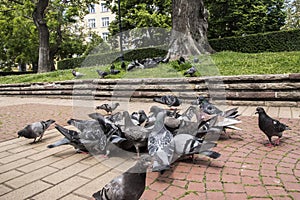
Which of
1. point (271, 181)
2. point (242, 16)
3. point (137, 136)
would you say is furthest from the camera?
point (242, 16)

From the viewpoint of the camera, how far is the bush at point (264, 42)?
1477 cm

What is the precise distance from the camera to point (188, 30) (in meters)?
10.5

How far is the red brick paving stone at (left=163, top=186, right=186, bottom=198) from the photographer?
2111 millimetres

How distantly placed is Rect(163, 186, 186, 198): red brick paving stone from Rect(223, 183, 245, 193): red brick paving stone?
15.0 inches

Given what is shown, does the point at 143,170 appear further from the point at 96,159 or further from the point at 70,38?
the point at 70,38

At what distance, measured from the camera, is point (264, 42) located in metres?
15.7

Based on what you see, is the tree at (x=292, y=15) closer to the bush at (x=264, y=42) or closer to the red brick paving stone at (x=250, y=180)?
the bush at (x=264, y=42)

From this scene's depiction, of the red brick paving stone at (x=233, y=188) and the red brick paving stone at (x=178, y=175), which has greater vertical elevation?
the red brick paving stone at (x=233, y=188)

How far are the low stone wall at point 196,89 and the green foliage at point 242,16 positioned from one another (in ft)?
55.6

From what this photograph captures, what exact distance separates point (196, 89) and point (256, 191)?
470 centimetres

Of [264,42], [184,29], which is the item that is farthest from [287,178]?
[264,42]

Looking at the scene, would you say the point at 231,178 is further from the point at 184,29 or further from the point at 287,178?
the point at 184,29

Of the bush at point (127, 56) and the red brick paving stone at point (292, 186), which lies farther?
the bush at point (127, 56)

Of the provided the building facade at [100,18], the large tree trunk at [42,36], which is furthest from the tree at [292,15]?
the building facade at [100,18]
